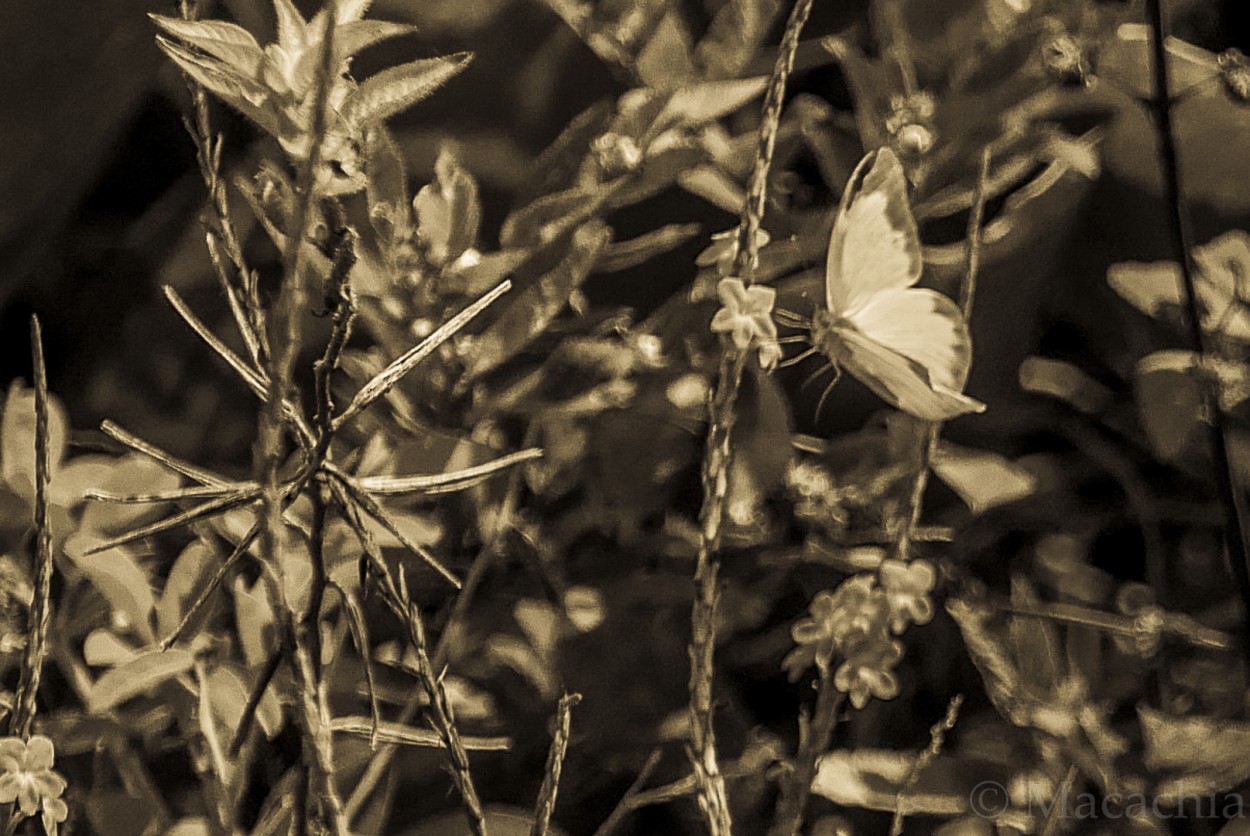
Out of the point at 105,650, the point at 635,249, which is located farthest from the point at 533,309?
the point at 105,650

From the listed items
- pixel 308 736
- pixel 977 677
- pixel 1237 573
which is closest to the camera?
pixel 308 736

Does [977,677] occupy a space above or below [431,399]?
below

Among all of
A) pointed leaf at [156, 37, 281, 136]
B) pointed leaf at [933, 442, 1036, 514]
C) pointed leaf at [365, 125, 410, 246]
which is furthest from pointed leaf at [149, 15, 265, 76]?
pointed leaf at [933, 442, 1036, 514]

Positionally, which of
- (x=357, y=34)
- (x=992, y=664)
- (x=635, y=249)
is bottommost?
(x=992, y=664)

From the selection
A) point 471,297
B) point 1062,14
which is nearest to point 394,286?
point 471,297

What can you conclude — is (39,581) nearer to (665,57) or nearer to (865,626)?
(865,626)

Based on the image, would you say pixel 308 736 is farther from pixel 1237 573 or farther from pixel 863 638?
pixel 1237 573

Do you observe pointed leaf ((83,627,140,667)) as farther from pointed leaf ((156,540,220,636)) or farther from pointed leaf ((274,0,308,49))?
pointed leaf ((274,0,308,49))
